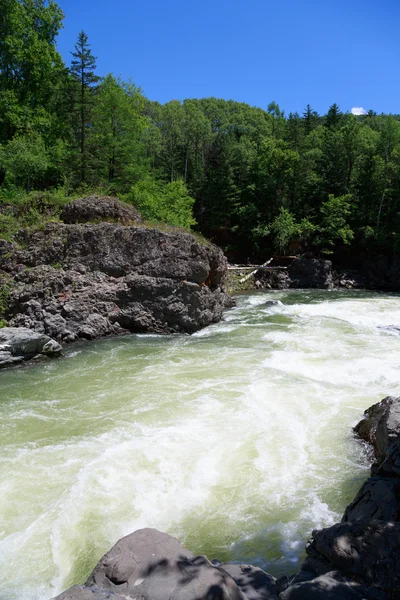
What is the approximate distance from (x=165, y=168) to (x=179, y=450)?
1809 inches

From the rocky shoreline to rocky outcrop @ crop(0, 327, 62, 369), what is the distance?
27.8 ft

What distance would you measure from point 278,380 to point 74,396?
5.15m

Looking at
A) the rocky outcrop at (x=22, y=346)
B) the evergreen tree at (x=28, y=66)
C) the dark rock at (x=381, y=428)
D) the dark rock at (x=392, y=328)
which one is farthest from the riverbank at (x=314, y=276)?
the dark rock at (x=381, y=428)

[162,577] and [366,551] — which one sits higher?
[366,551]

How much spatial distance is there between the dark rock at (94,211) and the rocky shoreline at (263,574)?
13648 millimetres

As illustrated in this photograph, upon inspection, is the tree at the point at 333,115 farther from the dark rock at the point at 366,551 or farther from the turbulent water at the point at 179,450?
the dark rock at the point at 366,551

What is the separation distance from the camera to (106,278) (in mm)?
14617

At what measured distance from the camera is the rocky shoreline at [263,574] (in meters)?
3.15

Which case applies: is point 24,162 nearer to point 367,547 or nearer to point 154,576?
point 154,576

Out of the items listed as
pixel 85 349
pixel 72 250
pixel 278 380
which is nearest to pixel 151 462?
pixel 278 380

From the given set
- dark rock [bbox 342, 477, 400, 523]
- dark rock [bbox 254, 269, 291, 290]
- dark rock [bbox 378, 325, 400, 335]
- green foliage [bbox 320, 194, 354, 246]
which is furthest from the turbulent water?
green foliage [bbox 320, 194, 354, 246]

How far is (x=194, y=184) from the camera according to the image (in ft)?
141

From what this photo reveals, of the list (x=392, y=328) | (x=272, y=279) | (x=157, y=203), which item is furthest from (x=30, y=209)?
(x=272, y=279)

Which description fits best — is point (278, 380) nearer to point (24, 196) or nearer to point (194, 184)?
point (24, 196)
